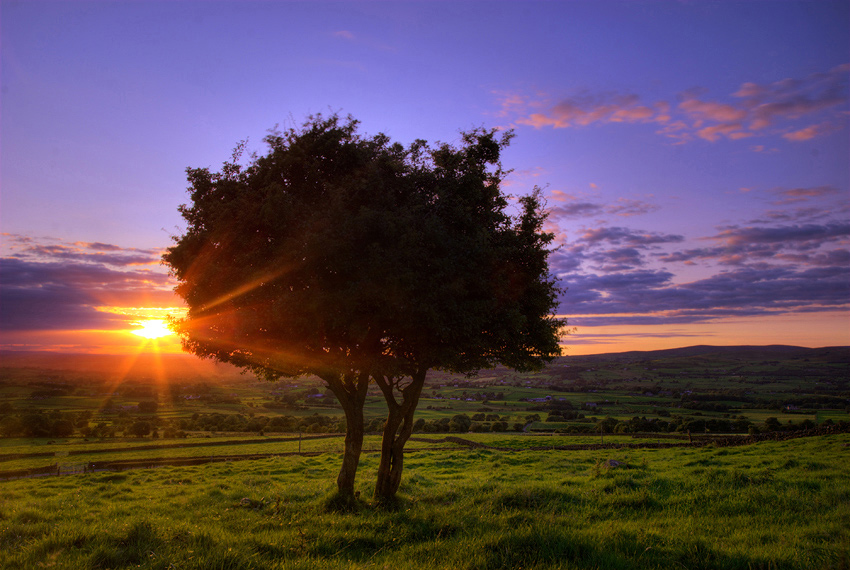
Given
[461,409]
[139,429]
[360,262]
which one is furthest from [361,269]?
[461,409]

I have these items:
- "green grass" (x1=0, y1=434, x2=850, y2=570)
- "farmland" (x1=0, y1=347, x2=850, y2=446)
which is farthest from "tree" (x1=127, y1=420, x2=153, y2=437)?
"green grass" (x1=0, y1=434, x2=850, y2=570)

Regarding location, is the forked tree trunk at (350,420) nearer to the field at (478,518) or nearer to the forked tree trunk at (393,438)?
the field at (478,518)

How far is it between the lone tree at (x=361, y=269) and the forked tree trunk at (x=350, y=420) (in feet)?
0.17


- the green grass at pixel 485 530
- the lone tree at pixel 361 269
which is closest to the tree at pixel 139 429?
the green grass at pixel 485 530

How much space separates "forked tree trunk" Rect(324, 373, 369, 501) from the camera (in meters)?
15.4

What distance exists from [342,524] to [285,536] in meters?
1.89

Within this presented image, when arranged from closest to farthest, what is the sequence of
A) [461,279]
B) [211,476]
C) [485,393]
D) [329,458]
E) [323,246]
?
[323,246] → [461,279] → [211,476] → [329,458] → [485,393]

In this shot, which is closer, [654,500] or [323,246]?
[323,246]

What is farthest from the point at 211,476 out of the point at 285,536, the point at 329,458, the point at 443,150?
the point at 443,150

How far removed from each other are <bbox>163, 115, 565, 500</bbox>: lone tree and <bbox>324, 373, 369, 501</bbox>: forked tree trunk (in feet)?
0.17

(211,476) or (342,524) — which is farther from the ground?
(342,524)

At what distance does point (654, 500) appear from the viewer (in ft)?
44.3

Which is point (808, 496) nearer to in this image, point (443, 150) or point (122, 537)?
point (443, 150)

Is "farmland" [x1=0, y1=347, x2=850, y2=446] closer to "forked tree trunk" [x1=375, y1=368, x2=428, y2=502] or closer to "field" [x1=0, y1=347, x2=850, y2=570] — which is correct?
"field" [x1=0, y1=347, x2=850, y2=570]
